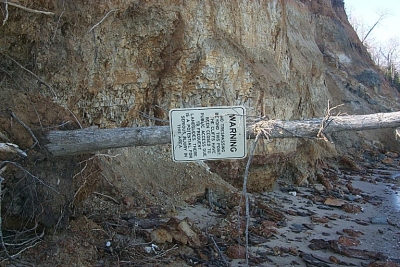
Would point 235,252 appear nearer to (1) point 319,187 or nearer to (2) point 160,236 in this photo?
(2) point 160,236

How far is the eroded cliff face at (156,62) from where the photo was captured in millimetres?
7715

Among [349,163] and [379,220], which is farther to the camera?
[349,163]

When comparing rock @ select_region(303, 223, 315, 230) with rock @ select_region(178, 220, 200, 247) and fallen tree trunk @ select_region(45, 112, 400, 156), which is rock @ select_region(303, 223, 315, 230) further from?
fallen tree trunk @ select_region(45, 112, 400, 156)

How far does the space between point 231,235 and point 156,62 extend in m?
4.75

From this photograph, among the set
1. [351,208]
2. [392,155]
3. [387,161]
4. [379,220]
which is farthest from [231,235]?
[392,155]

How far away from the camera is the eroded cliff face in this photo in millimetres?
7715

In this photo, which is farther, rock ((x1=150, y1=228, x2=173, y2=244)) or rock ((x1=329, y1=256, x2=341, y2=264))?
rock ((x1=329, y1=256, x2=341, y2=264))

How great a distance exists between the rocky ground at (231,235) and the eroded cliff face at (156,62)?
1.16 m

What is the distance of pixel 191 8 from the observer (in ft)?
34.2

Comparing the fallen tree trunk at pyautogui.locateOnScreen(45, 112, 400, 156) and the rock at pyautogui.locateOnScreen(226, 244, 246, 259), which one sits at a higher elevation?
the fallen tree trunk at pyautogui.locateOnScreen(45, 112, 400, 156)

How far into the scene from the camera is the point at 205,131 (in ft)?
15.6

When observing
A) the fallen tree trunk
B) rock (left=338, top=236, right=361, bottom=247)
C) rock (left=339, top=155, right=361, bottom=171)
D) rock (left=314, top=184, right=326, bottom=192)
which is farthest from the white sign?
rock (left=339, top=155, right=361, bottom=171)

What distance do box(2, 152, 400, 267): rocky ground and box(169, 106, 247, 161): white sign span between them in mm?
825

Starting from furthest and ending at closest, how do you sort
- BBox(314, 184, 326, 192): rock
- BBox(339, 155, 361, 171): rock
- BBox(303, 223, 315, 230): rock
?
BBox(339, 155, 361, 171): rock → BBox(314, 184, 326, 192): rock → BBox(303, 223, 315, 230): rock
